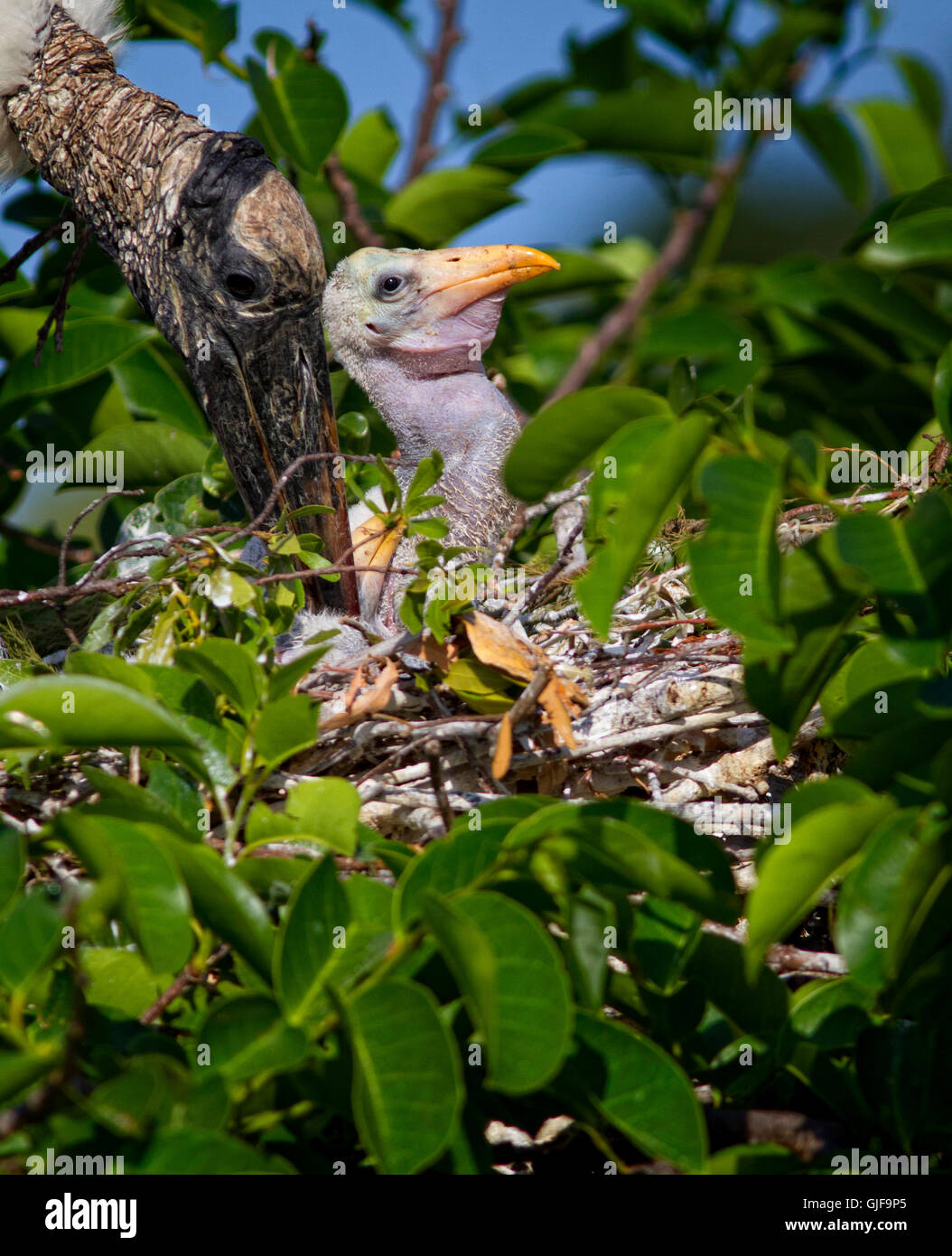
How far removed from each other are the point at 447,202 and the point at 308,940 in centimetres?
214

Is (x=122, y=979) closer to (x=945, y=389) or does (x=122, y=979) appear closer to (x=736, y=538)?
(x=736, y=538)

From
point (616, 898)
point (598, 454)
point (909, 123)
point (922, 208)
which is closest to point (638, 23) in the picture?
point (909, 123)

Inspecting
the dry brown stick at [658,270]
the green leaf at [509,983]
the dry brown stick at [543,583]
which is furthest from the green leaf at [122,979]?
the dry brown stick at [658,270]

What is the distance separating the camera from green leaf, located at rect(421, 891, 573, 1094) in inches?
32.7

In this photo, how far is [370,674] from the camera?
1.67 meters

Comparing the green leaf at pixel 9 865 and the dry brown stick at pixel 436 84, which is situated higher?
the dry brown stick at pixel 436 84

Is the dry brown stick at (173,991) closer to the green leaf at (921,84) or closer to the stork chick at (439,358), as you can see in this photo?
the stork chick at (439,358)

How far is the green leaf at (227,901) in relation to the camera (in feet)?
3.13

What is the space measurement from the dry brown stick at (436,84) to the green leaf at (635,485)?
2.57m

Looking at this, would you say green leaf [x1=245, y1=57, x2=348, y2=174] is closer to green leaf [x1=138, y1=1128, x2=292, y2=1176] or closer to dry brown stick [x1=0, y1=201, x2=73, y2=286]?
dry brown stick [x1=0, y1=201, x2=73, y2=286]

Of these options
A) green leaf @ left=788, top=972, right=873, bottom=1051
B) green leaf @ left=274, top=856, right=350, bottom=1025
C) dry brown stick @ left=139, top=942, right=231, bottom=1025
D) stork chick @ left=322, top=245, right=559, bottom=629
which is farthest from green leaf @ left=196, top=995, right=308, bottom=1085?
stork chick @ left=322, top=245, right=559, bottom=629

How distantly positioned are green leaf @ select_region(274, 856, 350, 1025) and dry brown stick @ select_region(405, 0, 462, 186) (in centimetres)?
276

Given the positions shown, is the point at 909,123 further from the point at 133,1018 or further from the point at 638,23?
the point at 133,1018

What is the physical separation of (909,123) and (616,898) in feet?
7.68
